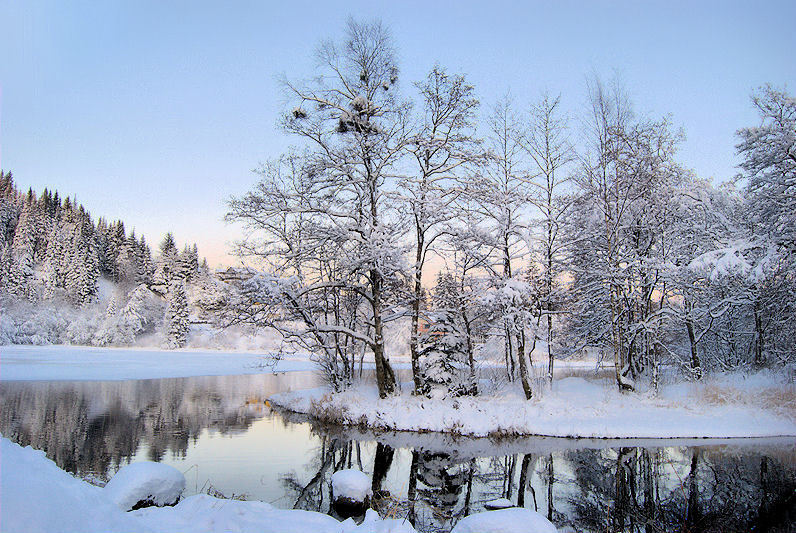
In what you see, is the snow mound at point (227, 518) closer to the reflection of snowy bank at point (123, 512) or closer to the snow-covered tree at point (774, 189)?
the reflection of snowy bank at point (123, 512)

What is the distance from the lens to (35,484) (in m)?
3.70

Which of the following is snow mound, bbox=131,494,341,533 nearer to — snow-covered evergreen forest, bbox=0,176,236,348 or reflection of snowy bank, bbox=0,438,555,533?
reflection of snowy bank, bbox=0,438,555,533

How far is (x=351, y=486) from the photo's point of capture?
8.38 meters

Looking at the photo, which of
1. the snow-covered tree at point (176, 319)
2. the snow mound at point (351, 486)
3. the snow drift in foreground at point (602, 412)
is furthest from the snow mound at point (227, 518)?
the snow-covered tree at point (176, 319)

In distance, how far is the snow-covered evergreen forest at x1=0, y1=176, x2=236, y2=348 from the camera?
51719mm

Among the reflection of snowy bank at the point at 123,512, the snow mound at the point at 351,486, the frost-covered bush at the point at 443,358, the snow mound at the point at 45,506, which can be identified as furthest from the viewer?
the frost-covered bush at the point at 443,358

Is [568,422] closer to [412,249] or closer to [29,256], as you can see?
[412,249]

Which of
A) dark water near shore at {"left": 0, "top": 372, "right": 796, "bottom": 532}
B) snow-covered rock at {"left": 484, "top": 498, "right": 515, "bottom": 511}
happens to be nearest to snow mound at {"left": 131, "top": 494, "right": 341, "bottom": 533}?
dark water near shore at {"left": 0, "top": 372, "right": 796, "bottom": 532}

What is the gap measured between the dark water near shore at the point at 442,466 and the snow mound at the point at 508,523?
218cm

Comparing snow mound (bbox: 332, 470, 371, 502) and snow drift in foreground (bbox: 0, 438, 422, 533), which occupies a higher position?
snow drift in foreground (bbox: 0, 438, 422, 533)

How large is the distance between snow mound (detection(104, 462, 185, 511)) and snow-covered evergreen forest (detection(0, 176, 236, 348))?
3993cm

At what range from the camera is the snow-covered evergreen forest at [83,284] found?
5172 centimetres

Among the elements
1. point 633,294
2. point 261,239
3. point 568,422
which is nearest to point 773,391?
point 633,294

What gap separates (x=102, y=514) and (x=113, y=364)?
128 ft
